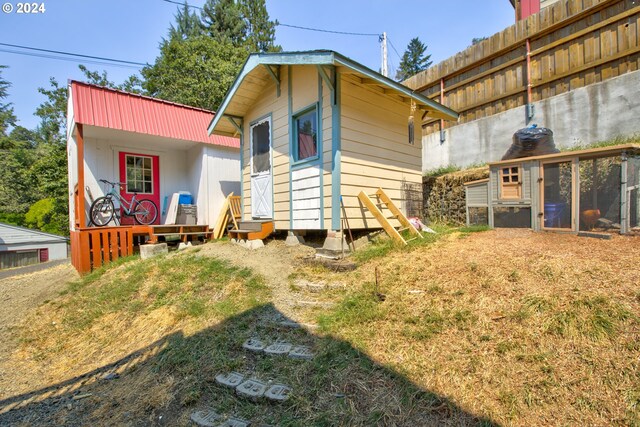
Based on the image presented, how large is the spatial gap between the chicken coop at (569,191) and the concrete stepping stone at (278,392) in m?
4.98

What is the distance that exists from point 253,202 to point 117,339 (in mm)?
4304

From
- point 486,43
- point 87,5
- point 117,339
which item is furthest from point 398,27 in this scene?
point 117,339

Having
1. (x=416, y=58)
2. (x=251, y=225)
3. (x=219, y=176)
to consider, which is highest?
(x=416, y=58)

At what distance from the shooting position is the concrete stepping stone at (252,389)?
90.1 inches

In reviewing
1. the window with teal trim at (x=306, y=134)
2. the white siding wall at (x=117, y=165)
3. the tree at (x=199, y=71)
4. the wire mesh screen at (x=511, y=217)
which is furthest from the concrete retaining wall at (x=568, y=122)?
the tree at (x=199, y=71)

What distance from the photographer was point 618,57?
5602 millimetres

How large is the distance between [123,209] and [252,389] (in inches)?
317

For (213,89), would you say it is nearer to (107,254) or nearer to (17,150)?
(107,254)

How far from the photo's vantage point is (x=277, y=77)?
6641 millimetres

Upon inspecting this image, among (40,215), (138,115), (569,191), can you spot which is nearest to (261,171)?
(138,115)

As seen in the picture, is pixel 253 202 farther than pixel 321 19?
No

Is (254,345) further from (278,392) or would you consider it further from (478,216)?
(478,216)

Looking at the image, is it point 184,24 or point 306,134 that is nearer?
point 306,134

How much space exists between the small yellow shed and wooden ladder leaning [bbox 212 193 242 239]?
75 cm
